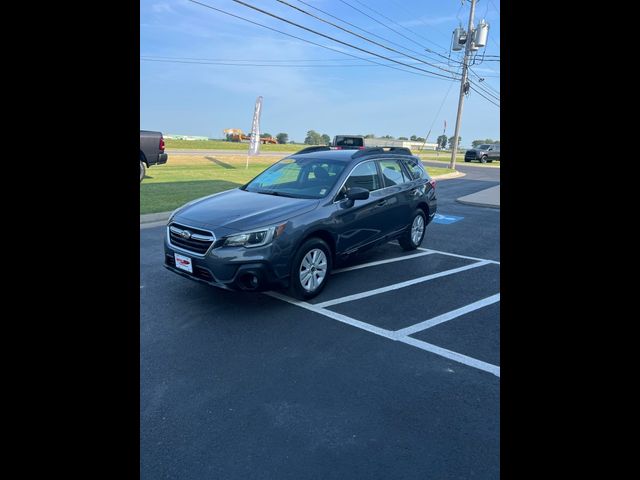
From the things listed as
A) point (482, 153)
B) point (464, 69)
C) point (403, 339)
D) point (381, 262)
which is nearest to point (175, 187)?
point (381, 262)

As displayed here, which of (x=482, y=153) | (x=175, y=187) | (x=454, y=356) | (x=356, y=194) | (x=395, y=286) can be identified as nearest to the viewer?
(x=454, y=356)

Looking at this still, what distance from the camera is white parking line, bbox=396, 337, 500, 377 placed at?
355cm

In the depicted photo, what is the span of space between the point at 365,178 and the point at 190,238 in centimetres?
260

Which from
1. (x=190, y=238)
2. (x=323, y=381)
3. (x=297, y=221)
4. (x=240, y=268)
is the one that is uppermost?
(x=297, y=221)

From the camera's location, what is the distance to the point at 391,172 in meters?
6.52

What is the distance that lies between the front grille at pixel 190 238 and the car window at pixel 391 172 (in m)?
3.00

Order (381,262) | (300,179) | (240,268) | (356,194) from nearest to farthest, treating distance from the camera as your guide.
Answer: (240,268), (356,194), (300,179), (381,262)

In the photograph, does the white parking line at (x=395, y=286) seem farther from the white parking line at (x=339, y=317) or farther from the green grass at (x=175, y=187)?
the green grass at (x=175, y=187)

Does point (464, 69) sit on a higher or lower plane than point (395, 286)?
higher

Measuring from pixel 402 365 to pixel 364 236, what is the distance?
2.44 meters

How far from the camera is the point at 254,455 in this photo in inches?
98.3

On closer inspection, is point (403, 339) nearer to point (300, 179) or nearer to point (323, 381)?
point (323, 381)

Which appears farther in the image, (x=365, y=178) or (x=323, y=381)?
(x=365, y=178)


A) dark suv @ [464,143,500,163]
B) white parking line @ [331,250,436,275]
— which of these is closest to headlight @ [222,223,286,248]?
white parking line @ [331,250,436,275]
